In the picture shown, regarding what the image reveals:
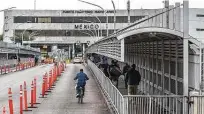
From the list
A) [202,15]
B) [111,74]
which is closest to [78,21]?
[111,74]

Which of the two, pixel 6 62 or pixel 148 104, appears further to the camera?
pixel 6 62

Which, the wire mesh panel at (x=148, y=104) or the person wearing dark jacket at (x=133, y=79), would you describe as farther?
the person wearing dark jacket at (x=133, y=79)

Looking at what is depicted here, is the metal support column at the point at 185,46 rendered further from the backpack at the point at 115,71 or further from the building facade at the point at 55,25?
the building facade at the point at 55,25

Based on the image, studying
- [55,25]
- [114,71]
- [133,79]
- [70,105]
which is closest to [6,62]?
[114,71]

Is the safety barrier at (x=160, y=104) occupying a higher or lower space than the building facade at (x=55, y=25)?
lower

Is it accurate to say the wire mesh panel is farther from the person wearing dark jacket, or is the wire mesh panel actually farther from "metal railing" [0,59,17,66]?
"metal railing" [0,59,17,66]

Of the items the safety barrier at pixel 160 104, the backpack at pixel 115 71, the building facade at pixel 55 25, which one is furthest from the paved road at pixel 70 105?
the building facade at pixel 55 25

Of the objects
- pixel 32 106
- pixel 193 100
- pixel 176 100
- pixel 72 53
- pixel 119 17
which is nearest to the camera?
pixel 193 100

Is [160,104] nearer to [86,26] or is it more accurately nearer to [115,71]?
[115,71]

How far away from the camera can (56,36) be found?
4764 inches

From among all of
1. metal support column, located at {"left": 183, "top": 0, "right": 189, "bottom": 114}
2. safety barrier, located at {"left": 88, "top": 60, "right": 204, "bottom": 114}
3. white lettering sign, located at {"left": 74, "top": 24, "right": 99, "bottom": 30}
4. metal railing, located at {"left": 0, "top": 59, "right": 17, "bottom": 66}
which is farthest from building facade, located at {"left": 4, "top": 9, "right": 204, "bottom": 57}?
metal support column, located at {"left": 183, "top": 0, "right": 189, "bottom": 114}

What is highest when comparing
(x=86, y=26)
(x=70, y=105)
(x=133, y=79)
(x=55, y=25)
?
(x=55, y=25)

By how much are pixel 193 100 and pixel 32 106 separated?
30.9 feet

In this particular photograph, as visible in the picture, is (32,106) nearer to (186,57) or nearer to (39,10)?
(186,57)
